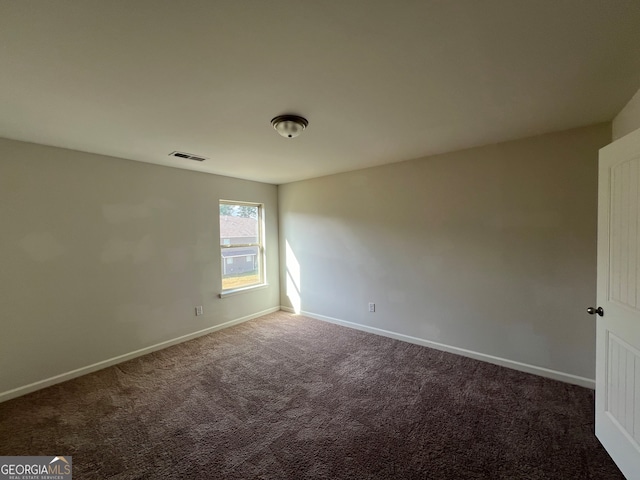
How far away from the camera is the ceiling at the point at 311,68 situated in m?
1.12

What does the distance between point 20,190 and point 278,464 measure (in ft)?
10.7

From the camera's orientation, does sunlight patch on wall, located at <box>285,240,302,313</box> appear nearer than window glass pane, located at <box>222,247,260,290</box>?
No

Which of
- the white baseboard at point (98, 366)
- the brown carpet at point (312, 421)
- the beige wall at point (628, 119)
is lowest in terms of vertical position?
the brown carpet at point (312, 421)

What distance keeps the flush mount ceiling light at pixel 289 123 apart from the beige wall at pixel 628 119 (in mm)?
2336

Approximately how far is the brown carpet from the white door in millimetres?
233

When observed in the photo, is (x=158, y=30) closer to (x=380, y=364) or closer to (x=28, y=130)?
(x=28, y=130)

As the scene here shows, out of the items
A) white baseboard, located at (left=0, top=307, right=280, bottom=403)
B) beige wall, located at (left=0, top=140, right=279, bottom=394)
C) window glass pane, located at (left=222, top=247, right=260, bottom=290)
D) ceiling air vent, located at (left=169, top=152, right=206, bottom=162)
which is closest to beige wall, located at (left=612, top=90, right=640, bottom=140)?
ceiling air vent, located at (left=169, top=152, right=206, bottom=162)

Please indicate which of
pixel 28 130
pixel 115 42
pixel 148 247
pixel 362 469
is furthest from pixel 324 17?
pixel 148 247

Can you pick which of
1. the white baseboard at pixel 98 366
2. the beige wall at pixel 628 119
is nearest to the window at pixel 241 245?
the white baseboard at pixel 98 366

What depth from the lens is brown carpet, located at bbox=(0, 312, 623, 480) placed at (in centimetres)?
163

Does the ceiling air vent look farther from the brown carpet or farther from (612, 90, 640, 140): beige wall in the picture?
(612, 90, 640, 140): beige wall

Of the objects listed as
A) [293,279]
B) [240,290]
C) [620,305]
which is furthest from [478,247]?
[240,290]

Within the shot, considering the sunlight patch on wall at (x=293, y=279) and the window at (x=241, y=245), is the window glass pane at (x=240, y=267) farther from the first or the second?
the sunlight patch on wall at (x=293, y=279)

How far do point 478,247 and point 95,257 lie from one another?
427cm
